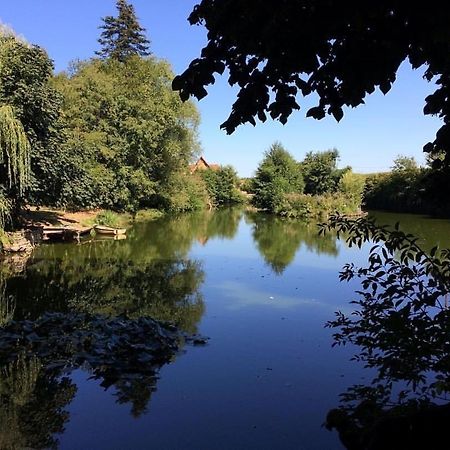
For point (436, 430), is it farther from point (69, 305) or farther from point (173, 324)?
point (69, 305)

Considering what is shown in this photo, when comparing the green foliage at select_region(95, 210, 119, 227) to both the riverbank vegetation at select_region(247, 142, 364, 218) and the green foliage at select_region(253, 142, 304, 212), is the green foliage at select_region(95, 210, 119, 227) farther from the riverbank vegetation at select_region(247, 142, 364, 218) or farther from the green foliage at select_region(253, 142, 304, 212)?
the green foliage at select_region(253, 142, 304, 212)

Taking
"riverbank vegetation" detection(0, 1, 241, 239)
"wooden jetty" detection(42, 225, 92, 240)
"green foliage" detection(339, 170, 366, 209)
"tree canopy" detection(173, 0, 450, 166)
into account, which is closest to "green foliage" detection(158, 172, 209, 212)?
"riverbank vegetation" detection(0, 1, 241, 239)

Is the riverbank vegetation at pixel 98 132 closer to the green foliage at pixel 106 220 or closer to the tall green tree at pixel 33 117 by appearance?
the tall green tree at pixel 33 117

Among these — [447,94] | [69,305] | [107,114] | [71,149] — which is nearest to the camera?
[447,94]

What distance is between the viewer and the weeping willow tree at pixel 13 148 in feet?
39.0

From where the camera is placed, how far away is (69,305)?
7863 millimetres

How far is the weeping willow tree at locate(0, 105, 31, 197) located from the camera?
1188cm

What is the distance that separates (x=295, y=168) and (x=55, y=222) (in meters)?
24.1

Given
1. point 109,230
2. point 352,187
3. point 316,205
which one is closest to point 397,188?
point 352,187

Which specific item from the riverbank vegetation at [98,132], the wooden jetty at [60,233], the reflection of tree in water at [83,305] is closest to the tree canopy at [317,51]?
the reflection of tree in water at [83,305]

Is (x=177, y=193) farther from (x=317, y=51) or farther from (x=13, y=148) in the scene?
(x=317, y=51)

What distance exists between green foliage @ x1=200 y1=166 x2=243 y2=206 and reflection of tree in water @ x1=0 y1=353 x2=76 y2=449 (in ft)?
127

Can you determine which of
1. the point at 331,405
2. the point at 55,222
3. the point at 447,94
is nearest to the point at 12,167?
the point at 55,222

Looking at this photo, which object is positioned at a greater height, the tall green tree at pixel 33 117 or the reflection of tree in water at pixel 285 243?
the tall green tree at pixel 33 117
